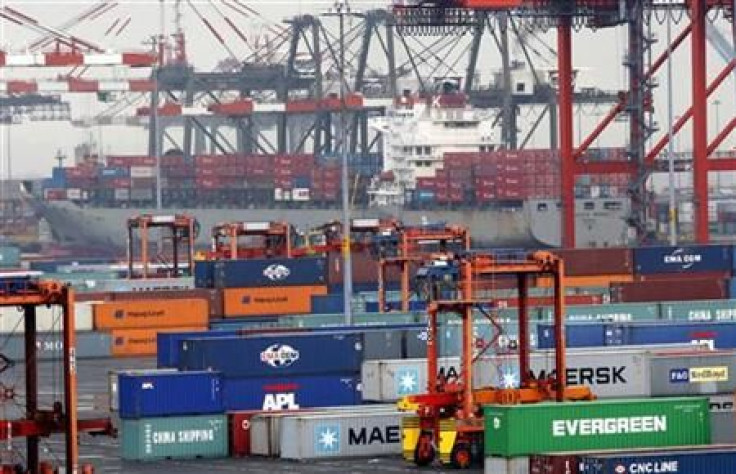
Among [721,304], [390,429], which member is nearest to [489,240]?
[721,304]

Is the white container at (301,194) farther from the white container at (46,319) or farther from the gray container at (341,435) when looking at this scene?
the gray container at (341,435)

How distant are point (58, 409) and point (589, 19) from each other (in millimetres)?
60570

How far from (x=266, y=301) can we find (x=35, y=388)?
148 feet

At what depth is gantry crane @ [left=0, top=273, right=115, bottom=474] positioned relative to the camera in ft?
106

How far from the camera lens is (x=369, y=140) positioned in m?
174

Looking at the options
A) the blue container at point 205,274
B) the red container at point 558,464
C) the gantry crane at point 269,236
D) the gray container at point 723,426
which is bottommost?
the gray container at point 723,426

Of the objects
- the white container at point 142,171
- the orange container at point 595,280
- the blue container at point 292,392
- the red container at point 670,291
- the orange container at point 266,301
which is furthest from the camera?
the white container at point 142,171

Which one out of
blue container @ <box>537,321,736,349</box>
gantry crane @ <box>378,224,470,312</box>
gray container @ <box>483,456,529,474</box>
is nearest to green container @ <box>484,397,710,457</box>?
gray container @ <box>483,456,529,474</box>

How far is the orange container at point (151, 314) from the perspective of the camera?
73562 millimetres

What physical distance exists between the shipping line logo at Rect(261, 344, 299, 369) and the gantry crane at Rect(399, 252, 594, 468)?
16.5 ft

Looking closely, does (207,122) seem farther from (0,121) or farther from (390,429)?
(390,429)

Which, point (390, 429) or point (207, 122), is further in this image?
point (207, 122)

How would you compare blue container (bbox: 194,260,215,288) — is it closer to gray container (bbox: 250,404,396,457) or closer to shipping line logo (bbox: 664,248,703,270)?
shipping line logo (bbox: 664,248,703,270)

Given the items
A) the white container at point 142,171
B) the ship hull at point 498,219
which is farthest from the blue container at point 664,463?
the white container at point 142,171
